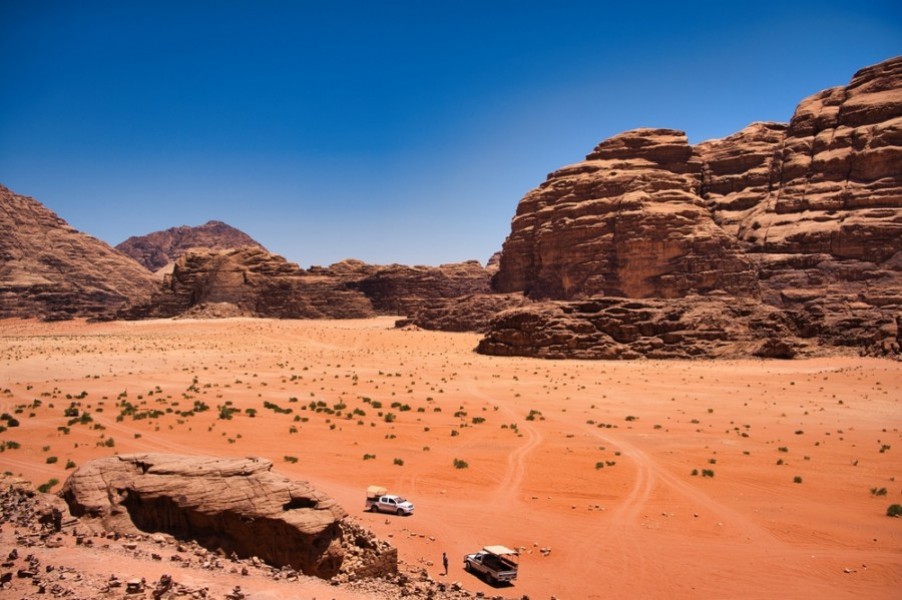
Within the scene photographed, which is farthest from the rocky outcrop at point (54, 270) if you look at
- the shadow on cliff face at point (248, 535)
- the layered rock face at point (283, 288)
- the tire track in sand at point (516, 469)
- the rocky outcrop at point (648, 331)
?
the shadow on cliff face at point (248, 535)

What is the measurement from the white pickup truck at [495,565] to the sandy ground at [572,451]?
24 cm

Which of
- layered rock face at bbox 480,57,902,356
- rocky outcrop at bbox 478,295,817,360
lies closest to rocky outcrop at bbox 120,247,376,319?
layered rock face at bbox 480,57,902,356

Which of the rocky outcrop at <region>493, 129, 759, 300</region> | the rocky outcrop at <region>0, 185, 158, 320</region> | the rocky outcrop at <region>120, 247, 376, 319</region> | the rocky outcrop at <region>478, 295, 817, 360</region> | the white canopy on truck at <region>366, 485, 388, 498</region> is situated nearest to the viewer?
the white canopy on truck at <region>366, 485, 388, 498</region>

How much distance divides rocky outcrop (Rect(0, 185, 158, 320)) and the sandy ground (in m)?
68.3

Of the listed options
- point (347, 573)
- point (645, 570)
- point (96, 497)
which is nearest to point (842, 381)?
point (645, 570)

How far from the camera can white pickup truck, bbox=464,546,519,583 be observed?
1095 cm

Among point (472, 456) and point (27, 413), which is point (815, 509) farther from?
point (27, 413)

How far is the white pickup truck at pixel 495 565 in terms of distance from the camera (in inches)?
431

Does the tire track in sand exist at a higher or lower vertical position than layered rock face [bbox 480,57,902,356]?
lower

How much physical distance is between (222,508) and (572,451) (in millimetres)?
13499

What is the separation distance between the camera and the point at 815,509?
15.4 meters

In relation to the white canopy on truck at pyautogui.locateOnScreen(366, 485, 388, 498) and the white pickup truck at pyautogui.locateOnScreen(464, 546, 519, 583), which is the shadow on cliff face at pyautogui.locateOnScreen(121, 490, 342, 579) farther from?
the white canopy on truck at pyautogui.locateOnScreen(366, 485, 388, 498)

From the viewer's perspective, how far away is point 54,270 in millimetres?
115750

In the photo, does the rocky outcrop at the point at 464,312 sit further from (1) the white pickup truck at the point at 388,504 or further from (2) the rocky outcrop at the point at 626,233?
(1) the white pickup truck at the point at 388,504
